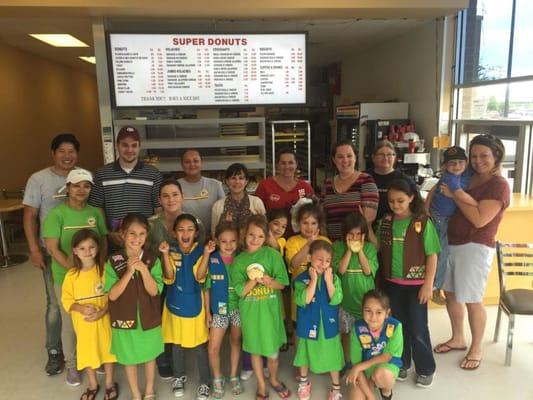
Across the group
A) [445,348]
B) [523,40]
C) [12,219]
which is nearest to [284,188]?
[445,348]

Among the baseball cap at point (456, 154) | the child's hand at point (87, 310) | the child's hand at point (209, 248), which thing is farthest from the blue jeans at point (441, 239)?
the child's hand at point (87, 310)

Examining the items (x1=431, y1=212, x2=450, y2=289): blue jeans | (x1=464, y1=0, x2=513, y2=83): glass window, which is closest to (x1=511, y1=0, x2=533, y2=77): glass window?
(x1=464, y1=0, x2=513, y2=83): glass window

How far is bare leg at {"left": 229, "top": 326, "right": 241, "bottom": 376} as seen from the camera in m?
2.44

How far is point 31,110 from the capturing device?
23.0ft

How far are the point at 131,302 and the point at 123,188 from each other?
0.70 m

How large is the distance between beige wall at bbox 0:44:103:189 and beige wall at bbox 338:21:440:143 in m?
5.35

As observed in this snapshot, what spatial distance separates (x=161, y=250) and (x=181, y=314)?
0.40 metres

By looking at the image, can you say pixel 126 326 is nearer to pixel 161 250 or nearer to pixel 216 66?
pixel 161 250

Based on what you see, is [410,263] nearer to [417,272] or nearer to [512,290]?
[417,272]

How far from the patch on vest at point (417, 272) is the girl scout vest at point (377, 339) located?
0.32 metres

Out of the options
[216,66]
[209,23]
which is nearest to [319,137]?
[209,23]

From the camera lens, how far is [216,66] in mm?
3461

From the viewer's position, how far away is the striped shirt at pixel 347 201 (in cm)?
251

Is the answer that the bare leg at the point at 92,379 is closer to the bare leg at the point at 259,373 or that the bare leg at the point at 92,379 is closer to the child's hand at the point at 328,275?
the bare leg at the point at 259,373
